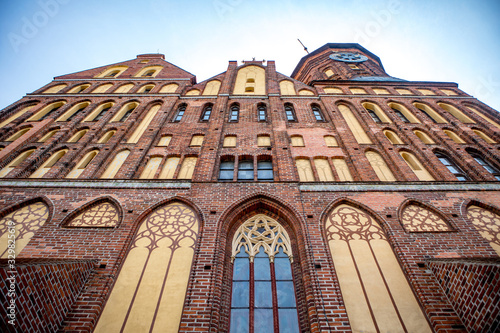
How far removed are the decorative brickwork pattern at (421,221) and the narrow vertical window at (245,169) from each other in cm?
435

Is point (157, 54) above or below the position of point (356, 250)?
above

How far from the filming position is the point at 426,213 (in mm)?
6609

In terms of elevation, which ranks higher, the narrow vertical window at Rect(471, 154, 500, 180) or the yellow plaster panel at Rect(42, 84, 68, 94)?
the yellow plaster panel at Rect(42, 84, 68, 94)

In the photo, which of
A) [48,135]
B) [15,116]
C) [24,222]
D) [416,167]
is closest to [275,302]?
[24,222]

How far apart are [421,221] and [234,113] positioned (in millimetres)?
8104

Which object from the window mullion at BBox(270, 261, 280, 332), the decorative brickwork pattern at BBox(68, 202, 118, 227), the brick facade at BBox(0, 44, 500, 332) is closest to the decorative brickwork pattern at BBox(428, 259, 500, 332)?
the brick facade at BBox(0, 44, 500, 332)

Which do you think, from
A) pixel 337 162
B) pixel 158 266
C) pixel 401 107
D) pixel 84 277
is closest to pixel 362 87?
pixel 401 107

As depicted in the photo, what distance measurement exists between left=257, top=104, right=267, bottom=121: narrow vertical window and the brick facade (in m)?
0.29

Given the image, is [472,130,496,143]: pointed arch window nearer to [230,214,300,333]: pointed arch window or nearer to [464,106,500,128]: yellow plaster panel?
[464,106,500,128]: yellow plaster panel

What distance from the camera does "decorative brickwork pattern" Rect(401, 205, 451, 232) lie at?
6.16m

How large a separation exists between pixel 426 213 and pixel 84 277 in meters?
8.11

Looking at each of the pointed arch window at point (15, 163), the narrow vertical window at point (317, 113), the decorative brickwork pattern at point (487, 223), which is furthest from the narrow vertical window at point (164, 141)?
the decorative brickwork pattern at point (487, 223)

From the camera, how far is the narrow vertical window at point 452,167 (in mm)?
8164

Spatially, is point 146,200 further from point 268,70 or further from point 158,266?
point 268,70
